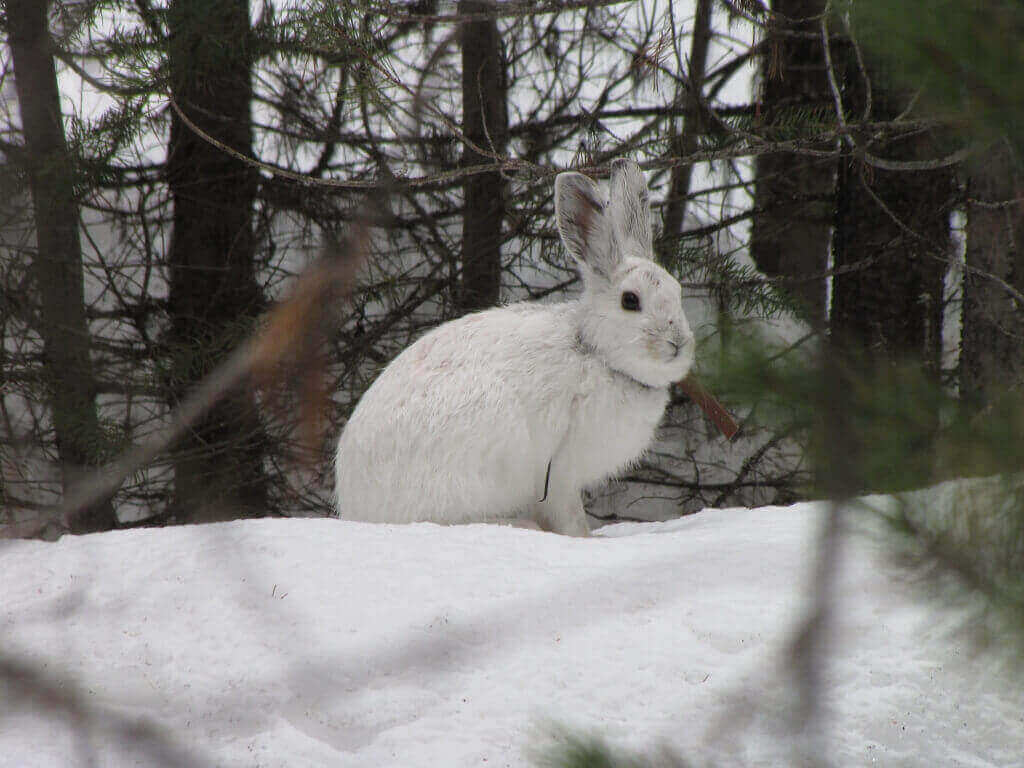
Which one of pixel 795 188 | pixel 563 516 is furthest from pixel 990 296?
pixel 563 516

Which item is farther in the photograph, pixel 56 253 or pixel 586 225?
A: pixel 56 253

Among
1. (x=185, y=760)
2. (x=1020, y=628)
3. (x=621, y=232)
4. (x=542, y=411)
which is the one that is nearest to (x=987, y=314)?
(x=621, y=232)

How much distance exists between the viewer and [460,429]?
2357mm

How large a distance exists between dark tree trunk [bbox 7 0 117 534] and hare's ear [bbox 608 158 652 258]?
2080mm

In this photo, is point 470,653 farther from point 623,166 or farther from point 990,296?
point 990,296

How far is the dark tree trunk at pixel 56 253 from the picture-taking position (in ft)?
11.2

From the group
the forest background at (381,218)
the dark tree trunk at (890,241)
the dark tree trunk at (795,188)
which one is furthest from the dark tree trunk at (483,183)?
the dark tree trunk at (890,241)

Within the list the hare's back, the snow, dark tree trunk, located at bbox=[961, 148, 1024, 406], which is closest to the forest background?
dark tree trunk, located at bbox=[961, 148, 1024, 406]

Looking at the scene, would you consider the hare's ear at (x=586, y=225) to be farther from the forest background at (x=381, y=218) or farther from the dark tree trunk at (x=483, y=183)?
the dark tree trunk at (x=483, y=183)

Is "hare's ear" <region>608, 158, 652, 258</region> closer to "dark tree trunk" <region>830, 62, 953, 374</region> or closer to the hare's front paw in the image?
the hare's front paw

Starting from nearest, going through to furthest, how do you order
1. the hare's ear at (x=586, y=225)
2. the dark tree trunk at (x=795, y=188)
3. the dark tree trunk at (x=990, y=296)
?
1. the hare's ear at (x=586, y=225)
2. the dark tree trunk at (x=990, y=296)
3. the dark tree trunk at (x=795, y=188)

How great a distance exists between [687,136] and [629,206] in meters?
0.55

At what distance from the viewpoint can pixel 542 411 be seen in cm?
243

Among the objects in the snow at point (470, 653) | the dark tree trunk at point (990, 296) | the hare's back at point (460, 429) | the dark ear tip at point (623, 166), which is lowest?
the snow at point (470, 653)
